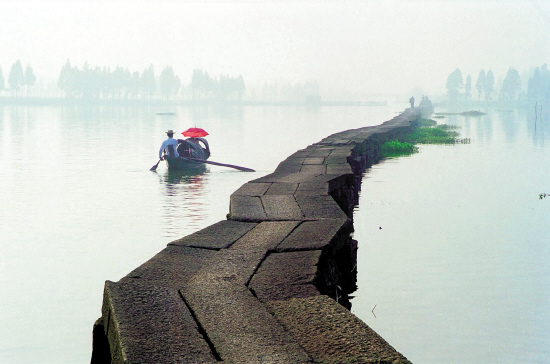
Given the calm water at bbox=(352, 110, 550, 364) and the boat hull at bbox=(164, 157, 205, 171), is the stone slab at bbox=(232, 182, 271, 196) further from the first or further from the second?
the boat hull at bbox=(164, 157, 205, 171)

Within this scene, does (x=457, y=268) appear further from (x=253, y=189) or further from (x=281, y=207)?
(x=253, y=189)

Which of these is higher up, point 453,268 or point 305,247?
point 305,247

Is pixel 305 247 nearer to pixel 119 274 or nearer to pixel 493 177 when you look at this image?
pixel 119 274

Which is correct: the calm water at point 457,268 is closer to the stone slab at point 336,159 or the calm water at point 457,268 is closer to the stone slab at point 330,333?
the stone slab at point 336,159

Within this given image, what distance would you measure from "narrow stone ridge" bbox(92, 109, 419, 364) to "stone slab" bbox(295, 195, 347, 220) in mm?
22

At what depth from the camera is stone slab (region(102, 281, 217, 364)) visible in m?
3.02

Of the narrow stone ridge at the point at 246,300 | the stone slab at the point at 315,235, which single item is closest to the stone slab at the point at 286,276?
the narrow stone ridge at the point at 246,300

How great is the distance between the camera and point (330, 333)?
11.0ft

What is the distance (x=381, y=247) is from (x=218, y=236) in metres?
3.18

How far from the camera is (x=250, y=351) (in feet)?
10.1

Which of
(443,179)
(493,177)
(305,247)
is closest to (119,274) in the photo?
(305,247)

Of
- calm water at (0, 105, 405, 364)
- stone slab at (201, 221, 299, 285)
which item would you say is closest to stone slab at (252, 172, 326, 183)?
calm water at (0, 105, 405, 364)

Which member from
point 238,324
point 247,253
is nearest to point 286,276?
point 247,253

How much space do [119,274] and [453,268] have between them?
12.5ft
